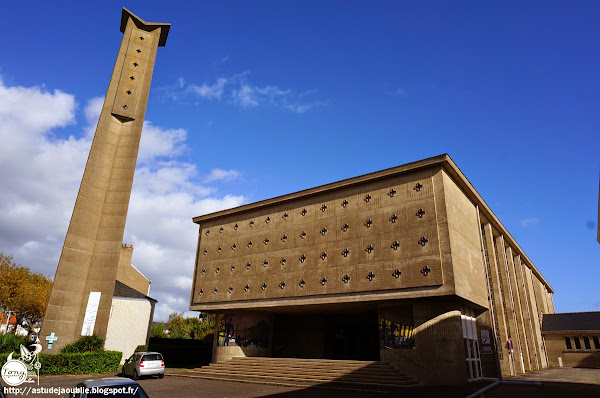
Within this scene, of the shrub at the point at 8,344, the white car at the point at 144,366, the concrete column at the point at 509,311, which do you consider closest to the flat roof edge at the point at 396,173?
the concrete column at the point at 509,311

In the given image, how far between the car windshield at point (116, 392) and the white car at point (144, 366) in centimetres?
1674

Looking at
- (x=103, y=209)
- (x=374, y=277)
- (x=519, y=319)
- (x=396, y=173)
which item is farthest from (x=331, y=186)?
(x=519, y=319)

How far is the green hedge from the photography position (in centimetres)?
2283

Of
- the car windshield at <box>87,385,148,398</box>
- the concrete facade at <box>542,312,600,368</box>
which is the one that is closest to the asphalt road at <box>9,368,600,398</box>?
the car windshield at <box>87,385,148,398</box>

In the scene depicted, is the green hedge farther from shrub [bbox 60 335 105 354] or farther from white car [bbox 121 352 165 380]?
white car [bbox 121 352 165 380]

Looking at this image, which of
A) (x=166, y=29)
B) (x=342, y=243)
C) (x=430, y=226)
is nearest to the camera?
(x=430, y=226)

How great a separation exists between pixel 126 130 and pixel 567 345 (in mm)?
48933

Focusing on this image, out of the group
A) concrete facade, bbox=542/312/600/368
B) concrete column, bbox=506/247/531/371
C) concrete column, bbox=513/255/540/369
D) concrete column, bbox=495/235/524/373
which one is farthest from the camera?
concrete facade, bbox=542/312/600/368

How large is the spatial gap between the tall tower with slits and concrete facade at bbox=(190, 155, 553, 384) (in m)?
7.71

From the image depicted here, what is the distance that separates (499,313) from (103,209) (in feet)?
101

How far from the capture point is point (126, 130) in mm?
32250

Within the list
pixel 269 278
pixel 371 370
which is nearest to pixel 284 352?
pixel 269 278

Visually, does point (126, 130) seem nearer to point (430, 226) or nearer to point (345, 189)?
point (345, 189)

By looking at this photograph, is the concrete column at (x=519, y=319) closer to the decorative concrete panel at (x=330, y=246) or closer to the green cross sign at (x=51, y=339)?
the decorative concrete panel at (x=330, y=246)
